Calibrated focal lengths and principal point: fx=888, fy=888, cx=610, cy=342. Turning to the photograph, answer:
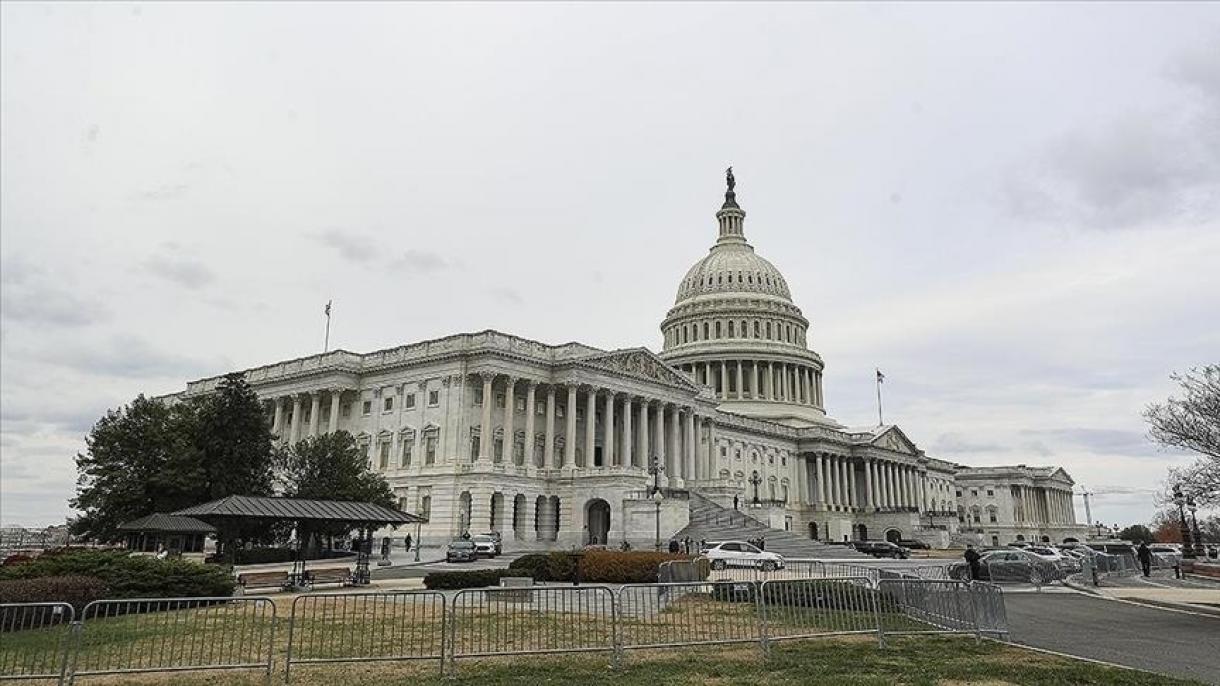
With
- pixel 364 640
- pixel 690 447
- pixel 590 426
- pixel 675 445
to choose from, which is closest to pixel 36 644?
pixel 364 640

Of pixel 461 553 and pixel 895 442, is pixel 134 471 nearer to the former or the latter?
pixel 461 553

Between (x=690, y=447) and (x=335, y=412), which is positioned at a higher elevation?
(x=335, y=412)

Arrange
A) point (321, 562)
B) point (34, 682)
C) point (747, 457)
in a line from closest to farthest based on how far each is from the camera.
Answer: point (34, 682) → point (321, 562) → point (747, 457)

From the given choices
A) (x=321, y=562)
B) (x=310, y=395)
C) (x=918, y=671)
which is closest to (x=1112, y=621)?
(x=918, y=671)

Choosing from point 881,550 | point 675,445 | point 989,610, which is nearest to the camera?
point 989,610

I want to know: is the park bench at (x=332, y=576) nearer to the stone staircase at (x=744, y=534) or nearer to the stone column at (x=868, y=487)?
the stone staircase at (x=744, y=534)

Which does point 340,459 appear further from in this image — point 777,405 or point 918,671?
point 777,405

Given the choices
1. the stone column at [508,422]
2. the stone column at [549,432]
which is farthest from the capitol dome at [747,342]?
the stone column at [508,422]

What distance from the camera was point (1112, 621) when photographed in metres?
23.1

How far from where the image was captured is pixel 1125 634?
20125 mm

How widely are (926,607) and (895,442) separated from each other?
112262mm

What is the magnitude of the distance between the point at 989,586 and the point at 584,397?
58.8 m

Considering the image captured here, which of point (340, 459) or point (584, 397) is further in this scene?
point (584, 397)

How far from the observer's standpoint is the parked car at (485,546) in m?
54.1
